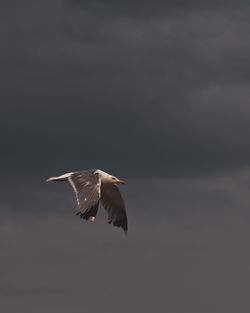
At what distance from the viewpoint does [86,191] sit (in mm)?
60281

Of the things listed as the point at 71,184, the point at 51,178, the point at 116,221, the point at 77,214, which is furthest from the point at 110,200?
the point at 77,214

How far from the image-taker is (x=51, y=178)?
69.4m

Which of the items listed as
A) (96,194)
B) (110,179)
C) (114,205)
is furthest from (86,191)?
(114,205)

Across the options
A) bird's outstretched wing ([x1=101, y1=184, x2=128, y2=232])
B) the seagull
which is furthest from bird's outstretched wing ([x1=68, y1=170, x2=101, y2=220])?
bird's outstretched wing ([x1=101, y1=184, x2=128, y2=232])

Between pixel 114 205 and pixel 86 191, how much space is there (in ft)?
52.1

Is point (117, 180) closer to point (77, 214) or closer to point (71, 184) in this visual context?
point (71, 184)

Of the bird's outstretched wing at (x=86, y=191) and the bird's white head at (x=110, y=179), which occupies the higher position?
the bird's white head at (x=110, y=179)

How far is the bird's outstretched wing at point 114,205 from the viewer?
75.1 m

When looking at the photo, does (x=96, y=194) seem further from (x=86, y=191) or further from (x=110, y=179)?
(x=110, y=179)

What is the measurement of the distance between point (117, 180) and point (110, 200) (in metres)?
4.36

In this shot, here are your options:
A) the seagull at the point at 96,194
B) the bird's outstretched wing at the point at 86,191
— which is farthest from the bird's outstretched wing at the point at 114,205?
the bird's outstretched wing at the point at 86,191

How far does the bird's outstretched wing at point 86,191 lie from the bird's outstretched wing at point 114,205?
9448 mm

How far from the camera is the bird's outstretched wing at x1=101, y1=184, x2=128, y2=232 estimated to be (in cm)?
7506

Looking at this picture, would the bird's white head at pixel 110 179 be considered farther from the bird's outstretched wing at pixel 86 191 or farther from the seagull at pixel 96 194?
the bird's outstretched wing at pixel 86 191
